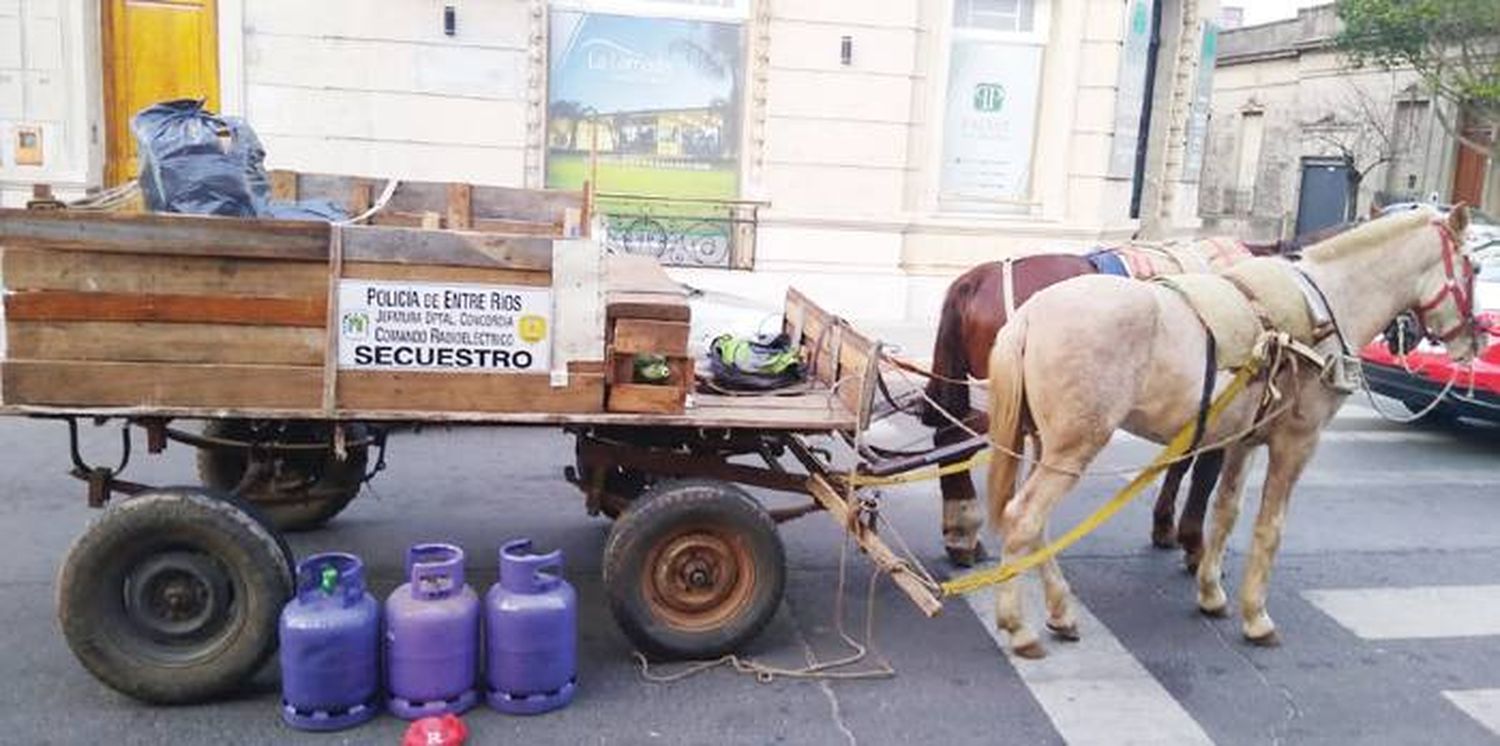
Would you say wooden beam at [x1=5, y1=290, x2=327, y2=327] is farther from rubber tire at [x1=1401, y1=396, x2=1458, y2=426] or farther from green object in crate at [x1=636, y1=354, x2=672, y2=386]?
rubber tire at [x1=1401, y1=396, x2=1458, y2=426]

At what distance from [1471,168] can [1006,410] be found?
30.0 meters

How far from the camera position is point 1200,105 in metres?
16.0

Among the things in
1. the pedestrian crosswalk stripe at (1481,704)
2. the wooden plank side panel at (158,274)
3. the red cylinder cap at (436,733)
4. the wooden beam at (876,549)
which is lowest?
the pedestrian crosswalk stripe at (1481,704)

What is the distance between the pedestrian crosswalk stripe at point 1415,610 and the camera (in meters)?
5.70

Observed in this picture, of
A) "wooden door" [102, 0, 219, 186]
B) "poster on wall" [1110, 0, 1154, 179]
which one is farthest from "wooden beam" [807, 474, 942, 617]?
"poster on wall" [1110, 0, 1154, 179]

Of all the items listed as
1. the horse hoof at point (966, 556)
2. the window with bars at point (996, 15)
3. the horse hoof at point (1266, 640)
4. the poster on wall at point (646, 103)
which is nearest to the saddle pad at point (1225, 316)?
the horse hoof at point (1266, 640)

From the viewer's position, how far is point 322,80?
12.3 meters

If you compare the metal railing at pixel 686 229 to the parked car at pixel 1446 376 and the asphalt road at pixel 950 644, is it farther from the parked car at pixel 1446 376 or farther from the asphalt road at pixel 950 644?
the parked car at pixel 1446 376

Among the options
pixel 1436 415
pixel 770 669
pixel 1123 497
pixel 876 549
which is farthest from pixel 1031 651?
pixel 1436 415

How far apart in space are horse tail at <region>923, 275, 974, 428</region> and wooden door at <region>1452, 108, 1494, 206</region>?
90.4 ft

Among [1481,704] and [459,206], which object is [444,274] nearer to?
[459,206]

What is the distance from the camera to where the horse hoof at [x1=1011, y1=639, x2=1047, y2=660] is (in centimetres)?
510

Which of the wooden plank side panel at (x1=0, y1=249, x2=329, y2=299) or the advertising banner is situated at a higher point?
the wooden plank side panel at (x1=0, y1=249, x2=329, y2=299)

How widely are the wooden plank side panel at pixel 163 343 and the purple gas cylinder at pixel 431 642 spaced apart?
2.96 feet
